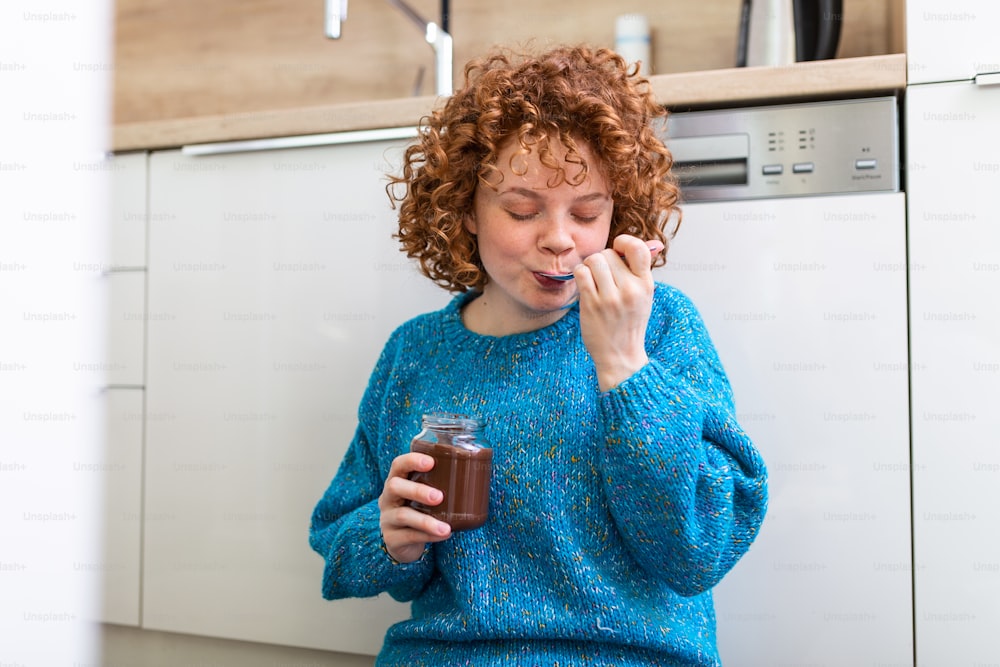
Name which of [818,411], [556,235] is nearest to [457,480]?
[556,235]

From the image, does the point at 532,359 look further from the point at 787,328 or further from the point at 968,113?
the point at 968,113

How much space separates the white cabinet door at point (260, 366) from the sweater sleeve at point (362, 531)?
0.20 m

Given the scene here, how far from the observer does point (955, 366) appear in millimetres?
1006

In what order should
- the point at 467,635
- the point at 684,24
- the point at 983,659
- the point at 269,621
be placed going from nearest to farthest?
the point at 467,635, the point at 983,659, the point at 269,621, the point at 684,24

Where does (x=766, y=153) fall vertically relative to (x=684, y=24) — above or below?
below

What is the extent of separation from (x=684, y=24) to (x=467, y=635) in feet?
3.98

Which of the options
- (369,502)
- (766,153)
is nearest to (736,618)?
(369,502)

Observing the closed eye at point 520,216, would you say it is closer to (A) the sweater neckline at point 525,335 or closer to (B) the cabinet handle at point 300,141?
(A) the sweater neckline at point 525,335

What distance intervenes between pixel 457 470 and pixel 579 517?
0.17 meters

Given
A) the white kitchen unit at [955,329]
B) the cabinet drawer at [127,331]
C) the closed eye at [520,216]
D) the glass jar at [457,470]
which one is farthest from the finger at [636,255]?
the cabinet drawer at [127,331]

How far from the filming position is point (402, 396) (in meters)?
1.02

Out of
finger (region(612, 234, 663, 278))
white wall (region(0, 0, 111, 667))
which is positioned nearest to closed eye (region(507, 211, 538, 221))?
finger (region(612, 234, 663, 278))

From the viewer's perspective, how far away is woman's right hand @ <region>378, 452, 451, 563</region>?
2.55 ft

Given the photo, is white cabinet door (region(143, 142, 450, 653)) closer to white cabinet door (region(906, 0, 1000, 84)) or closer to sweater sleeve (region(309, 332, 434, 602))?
sweater sleeve (region(309, 332, 434, 602))
